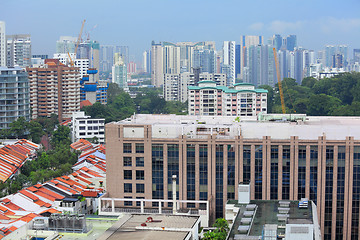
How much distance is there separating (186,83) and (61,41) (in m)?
73.4

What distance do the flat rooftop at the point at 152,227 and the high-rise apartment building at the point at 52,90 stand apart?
5128 centimetres

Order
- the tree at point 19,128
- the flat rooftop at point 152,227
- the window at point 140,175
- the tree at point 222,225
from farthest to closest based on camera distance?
the tree at point 19,128 < the window at point 140,175 < the tree at point 222,225 < the flat rooftop at point 152,227

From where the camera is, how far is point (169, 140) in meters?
26.1

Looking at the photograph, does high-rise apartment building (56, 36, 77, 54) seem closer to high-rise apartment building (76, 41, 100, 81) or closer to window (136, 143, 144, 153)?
high-rise apartment building (76, 41, 100, 81)

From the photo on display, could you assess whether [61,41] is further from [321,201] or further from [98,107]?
[321,201]

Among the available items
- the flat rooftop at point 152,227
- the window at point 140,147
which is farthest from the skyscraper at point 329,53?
the flat rooftop at point 152,227

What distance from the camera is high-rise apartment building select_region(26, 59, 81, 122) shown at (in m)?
71.9

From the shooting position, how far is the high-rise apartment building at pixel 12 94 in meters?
56.9

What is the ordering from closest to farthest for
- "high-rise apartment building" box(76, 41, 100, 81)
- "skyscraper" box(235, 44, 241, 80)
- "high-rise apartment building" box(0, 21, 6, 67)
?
"high-rise apartment building" box(0, 21, 6, 67)
"high-rise apartment building" box(76, 41, 100, 81)
"skyscraper" box(235, 44, 241, 80)

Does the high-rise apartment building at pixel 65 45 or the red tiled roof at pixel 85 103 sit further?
the high-rise apartment building at pixel 65 45

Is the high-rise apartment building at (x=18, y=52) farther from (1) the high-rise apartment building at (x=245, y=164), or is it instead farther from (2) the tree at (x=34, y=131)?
(1) the high-rise apartment building at (x=245, y=164)

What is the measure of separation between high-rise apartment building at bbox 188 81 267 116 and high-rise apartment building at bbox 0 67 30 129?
46.1ft

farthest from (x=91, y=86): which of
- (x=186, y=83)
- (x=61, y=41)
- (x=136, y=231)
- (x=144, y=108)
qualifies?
(x=61, y=41)

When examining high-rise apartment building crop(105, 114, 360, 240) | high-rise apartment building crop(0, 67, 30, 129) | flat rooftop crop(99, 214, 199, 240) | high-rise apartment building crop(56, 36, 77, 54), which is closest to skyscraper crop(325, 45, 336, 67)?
high-rise apartment building crop(56, 36, 77, 54)
